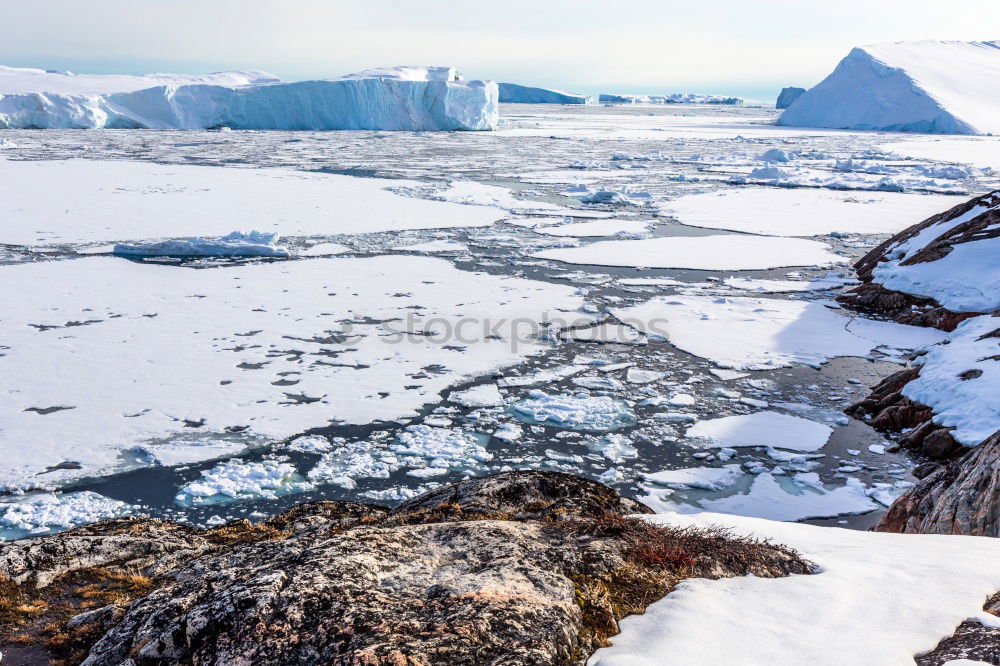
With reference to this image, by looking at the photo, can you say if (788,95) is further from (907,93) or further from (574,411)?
(574,411)

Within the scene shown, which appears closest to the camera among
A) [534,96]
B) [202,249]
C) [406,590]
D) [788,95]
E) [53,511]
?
[406,590]

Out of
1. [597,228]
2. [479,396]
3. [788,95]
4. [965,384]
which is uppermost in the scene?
[788,95]

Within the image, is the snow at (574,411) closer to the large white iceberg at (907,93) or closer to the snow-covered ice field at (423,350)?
the snow-covered ice field at (423,350)

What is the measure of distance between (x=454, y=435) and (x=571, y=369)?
2.02 m

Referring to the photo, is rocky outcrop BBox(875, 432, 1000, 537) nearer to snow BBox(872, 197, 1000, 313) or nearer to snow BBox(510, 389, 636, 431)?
snow BBox(510, 389, 636, 431)

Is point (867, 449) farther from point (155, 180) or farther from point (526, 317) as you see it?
point (155, 180)

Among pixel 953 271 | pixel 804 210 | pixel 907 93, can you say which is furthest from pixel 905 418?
pixel 907 93

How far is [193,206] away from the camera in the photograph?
16.9m

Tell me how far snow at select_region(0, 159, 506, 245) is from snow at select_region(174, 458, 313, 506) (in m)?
9.61

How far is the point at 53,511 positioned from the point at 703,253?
1167 centimetres

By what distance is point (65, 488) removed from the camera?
16.9 ft

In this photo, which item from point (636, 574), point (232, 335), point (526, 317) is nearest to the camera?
point (636, 574)

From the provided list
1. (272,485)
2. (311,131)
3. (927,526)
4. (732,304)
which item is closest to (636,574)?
(927,526)

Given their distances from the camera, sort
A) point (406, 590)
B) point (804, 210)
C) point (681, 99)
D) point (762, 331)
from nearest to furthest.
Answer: point (406, 590) → point (762, 331) → point (804, 210) → point (681, 99)
